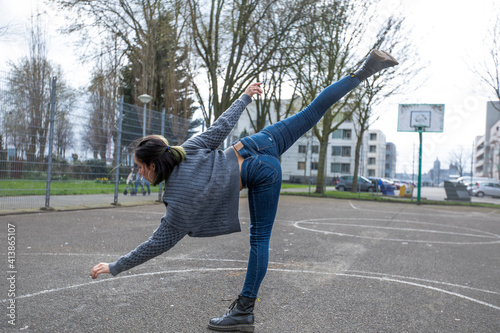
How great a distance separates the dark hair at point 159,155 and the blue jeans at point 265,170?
43 centimetres

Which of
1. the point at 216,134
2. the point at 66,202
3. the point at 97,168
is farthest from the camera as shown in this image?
the point at 97,168

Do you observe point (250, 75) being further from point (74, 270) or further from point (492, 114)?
point (492, 114)

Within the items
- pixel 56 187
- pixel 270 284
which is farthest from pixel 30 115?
pixel 270 284

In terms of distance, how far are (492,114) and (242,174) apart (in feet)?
323

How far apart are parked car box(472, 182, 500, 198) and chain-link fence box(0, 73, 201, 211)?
32.6 metres

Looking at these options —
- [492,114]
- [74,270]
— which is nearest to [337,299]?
[74,270]

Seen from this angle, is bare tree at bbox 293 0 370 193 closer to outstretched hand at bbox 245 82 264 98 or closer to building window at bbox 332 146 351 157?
outstretched hand at bbox 245 82 264 98

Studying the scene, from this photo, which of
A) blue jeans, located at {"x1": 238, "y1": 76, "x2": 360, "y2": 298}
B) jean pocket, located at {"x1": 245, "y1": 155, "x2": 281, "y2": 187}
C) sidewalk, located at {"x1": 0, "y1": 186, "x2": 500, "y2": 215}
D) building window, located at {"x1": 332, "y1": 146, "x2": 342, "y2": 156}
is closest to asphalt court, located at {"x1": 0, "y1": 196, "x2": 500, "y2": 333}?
blue jeans, located at {"x1": 238, "y1": 76, "x2": 360, "y2": 298}

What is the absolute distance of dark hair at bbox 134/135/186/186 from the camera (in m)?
2.26

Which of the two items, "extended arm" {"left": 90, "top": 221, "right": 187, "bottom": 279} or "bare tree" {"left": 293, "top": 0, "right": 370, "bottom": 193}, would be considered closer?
"extended arm" {"left": 90, "top": 221, "right": 187, "bottom": 279}

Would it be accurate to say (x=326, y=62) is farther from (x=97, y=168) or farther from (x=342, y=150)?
(x=342, y=150)

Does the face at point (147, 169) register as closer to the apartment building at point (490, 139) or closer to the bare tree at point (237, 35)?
the bare tree at point (237, 35)

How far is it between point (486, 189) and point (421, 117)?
58.8 ft

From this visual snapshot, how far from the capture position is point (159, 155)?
2277mm
